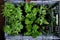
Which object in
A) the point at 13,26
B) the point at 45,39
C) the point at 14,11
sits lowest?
the point at 45,39

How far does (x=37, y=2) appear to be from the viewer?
3.51 m

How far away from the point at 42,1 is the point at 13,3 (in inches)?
22.6

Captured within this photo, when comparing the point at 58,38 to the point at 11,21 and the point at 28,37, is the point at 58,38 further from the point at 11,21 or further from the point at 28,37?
the point at 11,21

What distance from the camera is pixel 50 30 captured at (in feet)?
11.9

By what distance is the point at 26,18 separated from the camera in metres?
3.38

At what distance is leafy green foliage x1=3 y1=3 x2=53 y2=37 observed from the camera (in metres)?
3.31

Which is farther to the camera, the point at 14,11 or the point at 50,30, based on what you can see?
the point at 50,30

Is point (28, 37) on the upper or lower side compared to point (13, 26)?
lower

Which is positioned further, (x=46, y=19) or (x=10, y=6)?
(x=46, y=19)

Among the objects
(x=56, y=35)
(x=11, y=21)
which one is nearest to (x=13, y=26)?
(x=11, y=21)

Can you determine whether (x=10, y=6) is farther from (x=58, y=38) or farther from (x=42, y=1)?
(x=58, y=38)

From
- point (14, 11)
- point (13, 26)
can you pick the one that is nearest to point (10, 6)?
point (14, 11)

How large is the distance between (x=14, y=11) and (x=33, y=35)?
580mm

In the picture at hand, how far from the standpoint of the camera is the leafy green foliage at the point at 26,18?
3.31 metres
